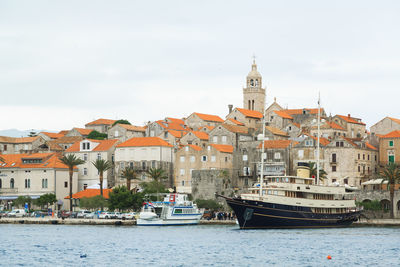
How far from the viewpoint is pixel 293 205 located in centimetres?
9062

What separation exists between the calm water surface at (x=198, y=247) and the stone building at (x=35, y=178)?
31.8 meters

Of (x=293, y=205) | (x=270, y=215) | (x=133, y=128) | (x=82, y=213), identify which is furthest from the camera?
(x=133, y=128)

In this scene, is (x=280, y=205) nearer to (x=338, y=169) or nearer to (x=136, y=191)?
(x=338, y=169)

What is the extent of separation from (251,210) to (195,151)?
118 ft

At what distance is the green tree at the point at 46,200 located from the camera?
396 feet

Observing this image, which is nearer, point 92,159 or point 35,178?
point 35,178

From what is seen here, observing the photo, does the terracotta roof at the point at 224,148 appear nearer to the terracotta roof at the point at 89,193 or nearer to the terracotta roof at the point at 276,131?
the terracotta roof at the point at 276,131

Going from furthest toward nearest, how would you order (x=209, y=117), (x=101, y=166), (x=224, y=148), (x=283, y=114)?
(x=209, y=117), (x=283, y=114), (x=224, y=148), (x=101, y=166)

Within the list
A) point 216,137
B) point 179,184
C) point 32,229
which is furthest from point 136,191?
point 32,229

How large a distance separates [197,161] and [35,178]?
84.6ft

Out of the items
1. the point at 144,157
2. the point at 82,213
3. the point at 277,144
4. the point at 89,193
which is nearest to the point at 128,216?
the point at 82,213

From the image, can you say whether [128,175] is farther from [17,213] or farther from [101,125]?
[101,125]

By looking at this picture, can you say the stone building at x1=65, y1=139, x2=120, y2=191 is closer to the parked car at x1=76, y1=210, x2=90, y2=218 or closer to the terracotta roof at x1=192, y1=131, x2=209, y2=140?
the terracotta roof at x1=192, y1=131, x2=209, y2=140

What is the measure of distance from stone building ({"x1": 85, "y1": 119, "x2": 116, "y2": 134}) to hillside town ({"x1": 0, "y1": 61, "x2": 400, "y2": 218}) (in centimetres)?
1870
